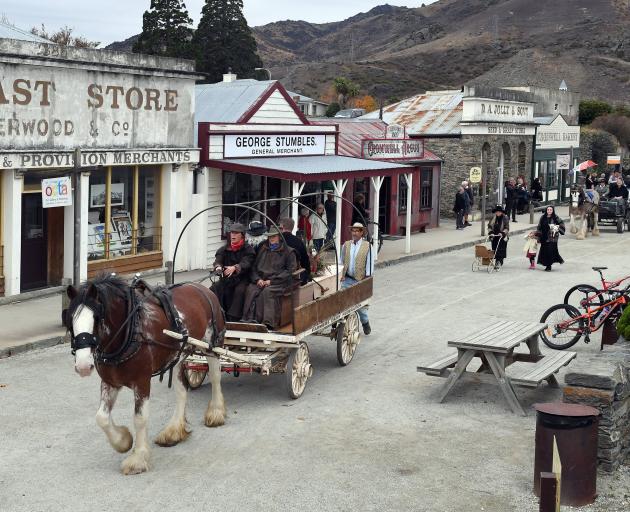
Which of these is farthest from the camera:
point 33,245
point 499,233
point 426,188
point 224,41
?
point 224,41

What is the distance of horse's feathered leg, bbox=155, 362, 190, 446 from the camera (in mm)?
9500

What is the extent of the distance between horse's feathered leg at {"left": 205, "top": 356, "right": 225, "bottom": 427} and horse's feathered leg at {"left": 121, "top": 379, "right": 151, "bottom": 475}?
1.38 metres

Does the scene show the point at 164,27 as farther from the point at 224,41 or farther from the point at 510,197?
the point at 510,197

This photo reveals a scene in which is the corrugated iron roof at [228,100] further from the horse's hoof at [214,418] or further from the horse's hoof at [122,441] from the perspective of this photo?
the horse's hoof at [122,441]

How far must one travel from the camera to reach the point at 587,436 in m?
8.27

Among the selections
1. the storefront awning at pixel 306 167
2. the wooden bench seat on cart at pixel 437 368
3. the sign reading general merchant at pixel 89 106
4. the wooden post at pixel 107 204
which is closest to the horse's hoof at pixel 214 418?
the wooden bench seat on cart at pixel 437 368

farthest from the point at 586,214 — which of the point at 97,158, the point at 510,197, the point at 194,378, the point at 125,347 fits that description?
the point at 125,347

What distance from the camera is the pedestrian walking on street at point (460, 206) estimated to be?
33.2 m

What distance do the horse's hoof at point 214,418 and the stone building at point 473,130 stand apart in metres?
24.6

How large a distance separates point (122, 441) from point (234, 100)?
16653 millimetres

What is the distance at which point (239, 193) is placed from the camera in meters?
23.7

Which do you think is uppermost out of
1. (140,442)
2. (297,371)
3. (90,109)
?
(90,109)

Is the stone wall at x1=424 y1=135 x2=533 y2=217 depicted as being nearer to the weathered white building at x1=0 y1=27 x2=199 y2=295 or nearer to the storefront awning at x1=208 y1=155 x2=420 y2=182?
the storefront awning at x1=208 y1=155 x2=420 y2=182

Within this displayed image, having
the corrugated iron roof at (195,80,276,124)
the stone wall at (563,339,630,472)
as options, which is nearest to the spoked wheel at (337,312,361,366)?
the stone wall at (563,339,630,472)
